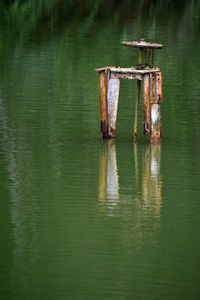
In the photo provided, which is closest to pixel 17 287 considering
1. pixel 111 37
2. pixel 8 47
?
pixel 8 47

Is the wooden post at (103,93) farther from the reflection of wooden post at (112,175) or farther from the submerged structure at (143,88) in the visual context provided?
the reflection of wooden post at (112,175)

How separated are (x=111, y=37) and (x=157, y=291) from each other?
94.0 feet

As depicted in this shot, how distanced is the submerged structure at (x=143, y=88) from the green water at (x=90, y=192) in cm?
30

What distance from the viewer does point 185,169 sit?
47.4 feet

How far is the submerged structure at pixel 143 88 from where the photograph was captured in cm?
1593

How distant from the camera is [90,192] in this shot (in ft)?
42.0

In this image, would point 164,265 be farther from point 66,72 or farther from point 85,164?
point 66,72

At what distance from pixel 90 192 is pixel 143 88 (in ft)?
12.1

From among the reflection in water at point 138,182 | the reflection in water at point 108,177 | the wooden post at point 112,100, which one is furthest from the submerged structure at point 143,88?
the reflection in water at point 108,177

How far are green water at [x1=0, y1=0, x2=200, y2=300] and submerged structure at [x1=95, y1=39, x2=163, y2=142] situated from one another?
303mm

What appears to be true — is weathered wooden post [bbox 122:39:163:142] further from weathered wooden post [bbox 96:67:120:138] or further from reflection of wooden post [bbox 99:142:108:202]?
reflection of wooden post [bbox 99:142:108:202]

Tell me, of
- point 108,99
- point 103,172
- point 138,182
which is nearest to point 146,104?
point 108,99

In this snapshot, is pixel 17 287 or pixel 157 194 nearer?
pixel 17 287

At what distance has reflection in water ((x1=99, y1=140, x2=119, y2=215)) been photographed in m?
12.4
